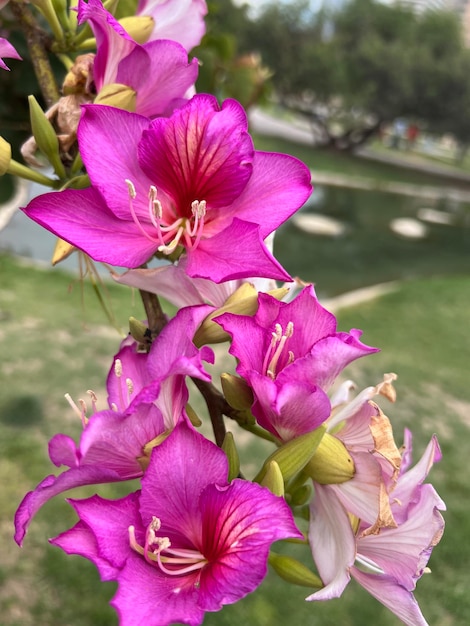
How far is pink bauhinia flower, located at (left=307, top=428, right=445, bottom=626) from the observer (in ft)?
1.53

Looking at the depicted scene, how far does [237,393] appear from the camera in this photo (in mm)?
461

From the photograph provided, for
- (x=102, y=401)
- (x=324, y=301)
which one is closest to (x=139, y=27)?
(x=102, y=401)

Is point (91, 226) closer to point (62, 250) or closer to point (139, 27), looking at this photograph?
point (62, 250)

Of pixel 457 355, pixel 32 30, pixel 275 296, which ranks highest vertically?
pixel 32 30

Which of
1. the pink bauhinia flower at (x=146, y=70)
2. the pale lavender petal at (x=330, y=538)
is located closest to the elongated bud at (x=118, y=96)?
the pink bauhinia flower at (x=146, y=70)

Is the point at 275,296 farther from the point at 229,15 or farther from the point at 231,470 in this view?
the point at 229,15

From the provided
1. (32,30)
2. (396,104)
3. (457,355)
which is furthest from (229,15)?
(32,30)

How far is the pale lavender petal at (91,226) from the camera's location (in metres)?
0.41

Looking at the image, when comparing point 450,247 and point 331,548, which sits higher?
point 331,548

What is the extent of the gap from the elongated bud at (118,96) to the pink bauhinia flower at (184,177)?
0.05m

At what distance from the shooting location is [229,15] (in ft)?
45.6

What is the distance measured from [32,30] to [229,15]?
14.6 metres

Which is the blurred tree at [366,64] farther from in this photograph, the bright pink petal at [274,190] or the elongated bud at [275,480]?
the elongated bud at [275,480]

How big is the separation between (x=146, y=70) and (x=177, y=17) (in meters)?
0.10
